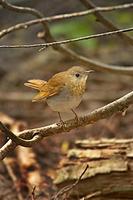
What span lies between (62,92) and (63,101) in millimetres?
100

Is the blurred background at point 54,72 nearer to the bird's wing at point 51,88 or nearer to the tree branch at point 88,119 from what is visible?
the bird's wing at point 51,88

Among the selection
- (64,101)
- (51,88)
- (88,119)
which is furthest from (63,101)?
(88,119)

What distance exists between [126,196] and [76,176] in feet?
1.17

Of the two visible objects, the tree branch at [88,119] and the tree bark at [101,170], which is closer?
the tree branch at [88,119]

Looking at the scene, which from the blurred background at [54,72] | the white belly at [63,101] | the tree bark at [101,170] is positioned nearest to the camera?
the white belly at [63,101]

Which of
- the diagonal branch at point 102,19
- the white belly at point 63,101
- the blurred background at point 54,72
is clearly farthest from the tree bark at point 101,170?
the diagonal branch at point 102,19

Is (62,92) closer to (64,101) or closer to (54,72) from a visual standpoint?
(64,101)

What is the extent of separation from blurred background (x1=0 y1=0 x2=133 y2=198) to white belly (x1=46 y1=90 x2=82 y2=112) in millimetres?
1062

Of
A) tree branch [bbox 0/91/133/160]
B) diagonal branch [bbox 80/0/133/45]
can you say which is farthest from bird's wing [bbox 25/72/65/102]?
diagonal branch [bbox 80/0/133/45]

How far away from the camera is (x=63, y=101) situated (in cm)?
302

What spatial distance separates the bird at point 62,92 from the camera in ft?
9.91

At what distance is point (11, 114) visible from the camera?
18.7 ft

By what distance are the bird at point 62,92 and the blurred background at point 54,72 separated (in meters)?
1.03

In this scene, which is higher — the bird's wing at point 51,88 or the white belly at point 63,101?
the bird's wing at point 51,88
